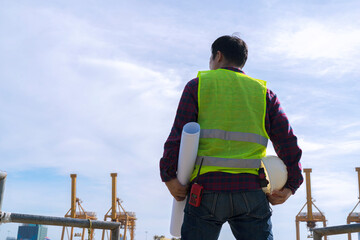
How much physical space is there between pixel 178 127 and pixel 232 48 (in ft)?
1.73

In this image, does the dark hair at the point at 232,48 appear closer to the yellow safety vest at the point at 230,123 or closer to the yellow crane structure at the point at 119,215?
the yellow safety vest at the point at 230,123

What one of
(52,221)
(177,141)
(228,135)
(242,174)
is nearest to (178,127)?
(177,141)

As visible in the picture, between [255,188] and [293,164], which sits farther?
[293,164]

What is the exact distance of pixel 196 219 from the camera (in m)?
1.74

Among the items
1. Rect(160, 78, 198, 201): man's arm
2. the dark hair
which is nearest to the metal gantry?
Rect(160, 78, 198, 201): man's arm

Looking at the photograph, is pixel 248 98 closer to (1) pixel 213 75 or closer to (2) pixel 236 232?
(1) pixel 213 75

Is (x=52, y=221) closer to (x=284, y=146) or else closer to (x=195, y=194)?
(x=195, y=194)

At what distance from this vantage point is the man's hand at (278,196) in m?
1.95

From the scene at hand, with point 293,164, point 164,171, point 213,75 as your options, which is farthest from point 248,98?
point 164,171

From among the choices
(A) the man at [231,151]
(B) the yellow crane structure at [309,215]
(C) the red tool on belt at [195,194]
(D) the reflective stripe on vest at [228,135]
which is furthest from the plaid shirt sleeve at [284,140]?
(B) the yellow crane structure at [309,215]

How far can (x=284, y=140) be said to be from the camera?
2031mm

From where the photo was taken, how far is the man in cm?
175

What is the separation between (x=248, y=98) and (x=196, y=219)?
2.02 ft

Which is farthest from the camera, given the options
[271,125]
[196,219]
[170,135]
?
[271,125]
